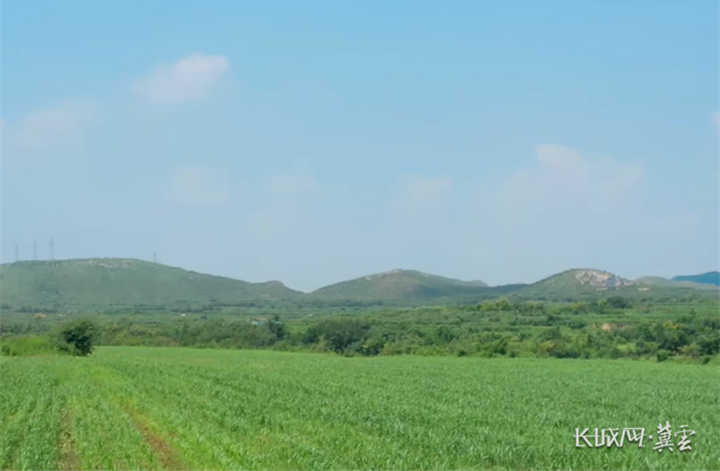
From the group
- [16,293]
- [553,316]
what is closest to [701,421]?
[553,316]

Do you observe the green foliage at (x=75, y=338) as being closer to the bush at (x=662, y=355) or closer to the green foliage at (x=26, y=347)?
the green foliage at (x=26, y=347)

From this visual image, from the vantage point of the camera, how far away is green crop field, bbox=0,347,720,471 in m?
15.3

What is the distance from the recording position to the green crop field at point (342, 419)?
15.3 metres

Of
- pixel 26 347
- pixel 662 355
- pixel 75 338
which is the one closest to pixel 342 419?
pixel 75 338

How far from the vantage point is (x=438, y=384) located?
103ft

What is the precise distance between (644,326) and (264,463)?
2671 inches

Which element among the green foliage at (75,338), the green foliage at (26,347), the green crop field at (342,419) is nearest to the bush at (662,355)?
the green crop field at (342,419)

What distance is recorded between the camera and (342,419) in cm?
2086

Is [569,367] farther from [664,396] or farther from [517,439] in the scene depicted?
[517,439]

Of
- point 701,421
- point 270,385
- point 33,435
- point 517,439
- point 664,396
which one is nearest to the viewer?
point 517,439

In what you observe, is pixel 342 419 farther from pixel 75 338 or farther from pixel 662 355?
pixel 662 355

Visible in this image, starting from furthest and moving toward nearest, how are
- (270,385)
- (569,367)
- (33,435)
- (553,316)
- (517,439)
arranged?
(553,316)
(569,367)
(270,385)
(33,435)
(517,439)

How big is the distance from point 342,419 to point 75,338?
148ft

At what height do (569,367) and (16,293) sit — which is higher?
(16,293)
